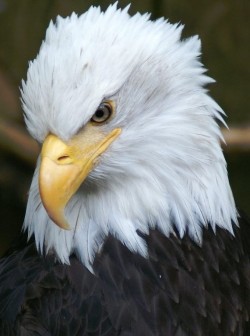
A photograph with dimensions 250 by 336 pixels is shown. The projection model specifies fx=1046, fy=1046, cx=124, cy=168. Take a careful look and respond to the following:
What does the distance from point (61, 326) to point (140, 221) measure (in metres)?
0.46

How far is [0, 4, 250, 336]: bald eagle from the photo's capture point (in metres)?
3.43

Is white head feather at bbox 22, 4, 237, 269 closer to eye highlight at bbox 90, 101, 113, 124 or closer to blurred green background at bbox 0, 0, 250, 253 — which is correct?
eye highlight at bbox 90, 101, 113, 124

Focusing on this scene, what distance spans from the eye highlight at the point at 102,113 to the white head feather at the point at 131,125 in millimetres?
31

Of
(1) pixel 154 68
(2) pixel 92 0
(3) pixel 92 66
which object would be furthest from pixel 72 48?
(2) pixel 92 0

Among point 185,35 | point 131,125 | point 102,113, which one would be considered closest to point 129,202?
point 131,125

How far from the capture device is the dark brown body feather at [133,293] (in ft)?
11.9

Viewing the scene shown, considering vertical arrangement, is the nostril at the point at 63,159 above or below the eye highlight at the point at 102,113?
below

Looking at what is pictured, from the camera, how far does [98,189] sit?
12.0ft

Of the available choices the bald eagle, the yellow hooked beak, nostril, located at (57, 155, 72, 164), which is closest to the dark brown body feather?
the bald eagle

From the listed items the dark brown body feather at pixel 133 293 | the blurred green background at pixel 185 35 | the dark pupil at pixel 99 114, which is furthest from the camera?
the blurred green background at pixel 185 35

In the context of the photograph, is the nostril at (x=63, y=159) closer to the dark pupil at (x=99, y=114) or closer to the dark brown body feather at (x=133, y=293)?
the dark pupil at (x=99, y=114)

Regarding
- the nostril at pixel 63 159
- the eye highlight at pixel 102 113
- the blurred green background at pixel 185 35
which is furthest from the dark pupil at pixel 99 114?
the blurred green background at pixel 185 35

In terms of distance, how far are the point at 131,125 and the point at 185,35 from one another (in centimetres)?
303

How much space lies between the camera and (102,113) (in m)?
3.42
